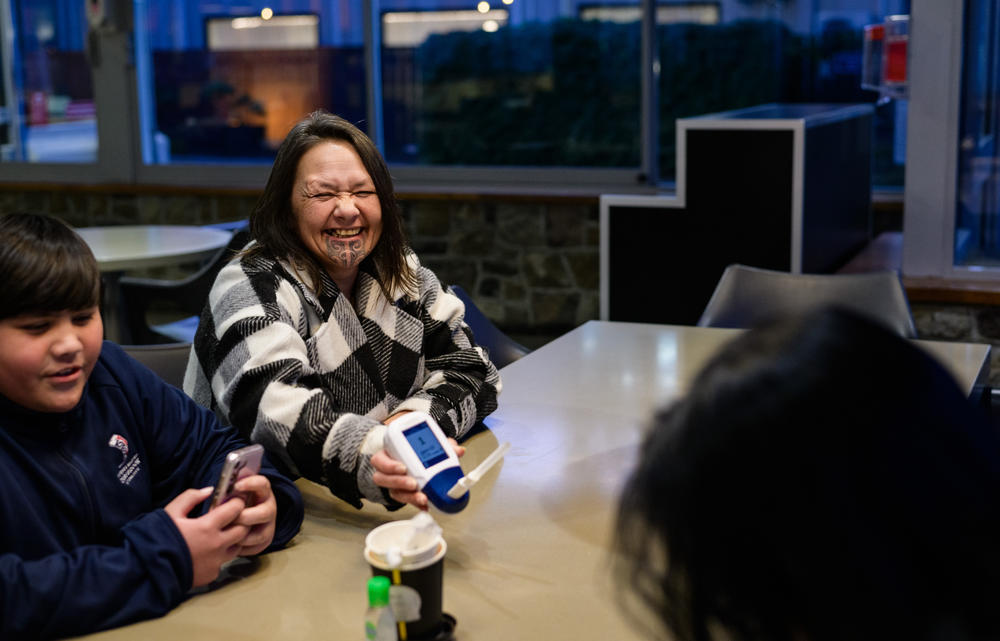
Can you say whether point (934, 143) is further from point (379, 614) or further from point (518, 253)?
point (379, 614)

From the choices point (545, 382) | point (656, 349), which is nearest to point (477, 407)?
point (545, 382)

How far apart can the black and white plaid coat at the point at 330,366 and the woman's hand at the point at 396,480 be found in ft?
0.11

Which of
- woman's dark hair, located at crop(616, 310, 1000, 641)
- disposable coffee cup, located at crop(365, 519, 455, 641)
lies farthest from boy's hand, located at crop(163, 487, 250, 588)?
woman's dark hair, located at crop(616, 310, 1000, 641)

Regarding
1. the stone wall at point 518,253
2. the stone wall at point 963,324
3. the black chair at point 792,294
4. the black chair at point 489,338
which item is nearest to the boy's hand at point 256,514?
the black chair at point 489,338

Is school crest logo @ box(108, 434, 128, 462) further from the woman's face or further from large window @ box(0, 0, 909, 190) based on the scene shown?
large window @ box(0, 0, 909, 190)

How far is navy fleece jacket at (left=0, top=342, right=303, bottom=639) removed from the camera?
125 centimetres

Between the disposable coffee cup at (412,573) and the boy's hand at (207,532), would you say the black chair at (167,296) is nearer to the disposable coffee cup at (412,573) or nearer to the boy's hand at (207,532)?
the boy's hand at (207,532)

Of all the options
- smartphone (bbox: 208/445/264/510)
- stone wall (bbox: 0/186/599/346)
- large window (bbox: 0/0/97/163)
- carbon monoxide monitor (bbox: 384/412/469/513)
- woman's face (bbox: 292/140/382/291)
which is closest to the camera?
smartphone (bbox: 208/445/264/510)

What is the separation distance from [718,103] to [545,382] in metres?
3.50

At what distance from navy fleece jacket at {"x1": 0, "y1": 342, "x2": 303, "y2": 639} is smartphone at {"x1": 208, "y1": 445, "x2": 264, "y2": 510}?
7 centimetres

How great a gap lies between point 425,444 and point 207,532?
1.02 feet

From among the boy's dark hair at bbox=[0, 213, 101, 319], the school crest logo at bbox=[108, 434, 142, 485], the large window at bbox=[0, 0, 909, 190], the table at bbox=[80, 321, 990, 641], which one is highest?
the large window at bbox=[0, 0, 909, 190]

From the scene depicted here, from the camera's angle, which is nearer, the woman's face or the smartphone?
the smartphone

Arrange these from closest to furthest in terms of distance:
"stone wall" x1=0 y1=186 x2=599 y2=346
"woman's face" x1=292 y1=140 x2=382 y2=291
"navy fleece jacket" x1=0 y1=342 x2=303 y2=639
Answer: "navy fleece jacket" x1=0 y1=342 x2=303 y2=639, "woman's face" x1=292 y1=140 x2=382 y2=291, "stone wall" x1=0 y1=186 x2=599 y2=346
